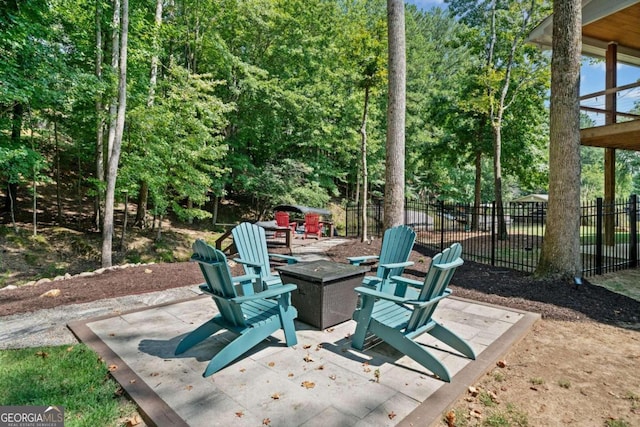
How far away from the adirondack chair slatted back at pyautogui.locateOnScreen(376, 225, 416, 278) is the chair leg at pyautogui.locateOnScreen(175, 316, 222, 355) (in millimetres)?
1851

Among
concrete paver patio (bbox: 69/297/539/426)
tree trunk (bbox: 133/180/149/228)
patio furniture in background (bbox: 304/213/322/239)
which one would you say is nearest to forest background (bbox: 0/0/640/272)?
tree trunk (bbox: 133/180/149/228)

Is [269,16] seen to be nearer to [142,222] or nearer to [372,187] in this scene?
[142,222]

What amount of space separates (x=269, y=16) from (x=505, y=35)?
32.7ft

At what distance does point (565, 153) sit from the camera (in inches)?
214

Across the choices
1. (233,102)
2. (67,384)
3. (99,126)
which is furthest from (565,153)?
(233,102)

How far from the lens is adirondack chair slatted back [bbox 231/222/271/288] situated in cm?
365

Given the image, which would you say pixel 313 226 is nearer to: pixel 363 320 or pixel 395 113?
pixel 395 113

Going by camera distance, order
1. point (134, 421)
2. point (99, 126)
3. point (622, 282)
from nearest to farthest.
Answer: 1. point (134, 421)
2. point (622, 282)
3. point (99, 126)

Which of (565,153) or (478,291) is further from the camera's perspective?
(565,153)

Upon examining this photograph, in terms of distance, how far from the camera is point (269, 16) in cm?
1559

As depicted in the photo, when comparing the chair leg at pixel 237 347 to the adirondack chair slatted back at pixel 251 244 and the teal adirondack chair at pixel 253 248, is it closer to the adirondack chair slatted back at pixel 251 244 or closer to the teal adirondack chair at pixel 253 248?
the teal adirondack chair at pixel 253 248

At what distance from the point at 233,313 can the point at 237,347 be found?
0.87 ft

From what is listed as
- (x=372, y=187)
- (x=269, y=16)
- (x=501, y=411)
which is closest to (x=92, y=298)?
(x=501, y=411)

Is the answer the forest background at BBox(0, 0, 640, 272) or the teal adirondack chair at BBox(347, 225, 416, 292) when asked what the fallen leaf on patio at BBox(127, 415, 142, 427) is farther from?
the forest background at BBox(0, 0, 640, 272)
